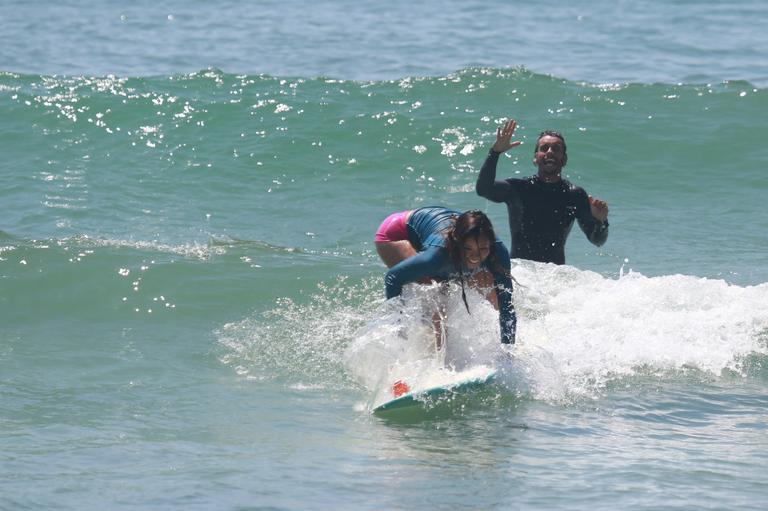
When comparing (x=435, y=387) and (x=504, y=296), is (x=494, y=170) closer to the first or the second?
(x=504, y=296)

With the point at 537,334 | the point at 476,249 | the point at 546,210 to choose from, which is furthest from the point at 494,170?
the point at 476,249

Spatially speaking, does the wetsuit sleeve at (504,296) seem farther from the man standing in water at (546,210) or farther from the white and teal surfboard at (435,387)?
the man standing in water at (546,210)

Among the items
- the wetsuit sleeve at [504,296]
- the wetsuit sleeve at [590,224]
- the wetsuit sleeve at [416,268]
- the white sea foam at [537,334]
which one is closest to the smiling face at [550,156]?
the wetsuit sleeve at [590,224]

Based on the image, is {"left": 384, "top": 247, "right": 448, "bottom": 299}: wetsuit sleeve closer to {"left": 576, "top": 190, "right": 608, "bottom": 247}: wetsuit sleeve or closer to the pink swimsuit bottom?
the pink swimsuit bottom

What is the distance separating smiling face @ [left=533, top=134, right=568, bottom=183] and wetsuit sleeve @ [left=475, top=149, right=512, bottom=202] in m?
0.29

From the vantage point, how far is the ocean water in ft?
20.4

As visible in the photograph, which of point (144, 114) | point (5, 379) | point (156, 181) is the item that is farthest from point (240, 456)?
point (144, 114)

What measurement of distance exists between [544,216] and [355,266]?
2.85 meters

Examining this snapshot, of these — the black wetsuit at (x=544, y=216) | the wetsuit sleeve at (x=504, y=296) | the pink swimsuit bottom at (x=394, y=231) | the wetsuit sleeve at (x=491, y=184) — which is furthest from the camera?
the black wetsuit at (x=544, y=216)

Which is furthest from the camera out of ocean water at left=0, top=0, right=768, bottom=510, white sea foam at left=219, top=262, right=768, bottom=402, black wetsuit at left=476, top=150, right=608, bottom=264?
black wetsuit at left=476, top=150, right=608, bottom=264

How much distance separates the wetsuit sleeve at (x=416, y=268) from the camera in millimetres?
7254

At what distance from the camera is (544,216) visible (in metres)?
9.12

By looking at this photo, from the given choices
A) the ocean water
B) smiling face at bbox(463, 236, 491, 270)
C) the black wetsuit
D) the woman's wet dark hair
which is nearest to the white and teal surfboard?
the ocean water

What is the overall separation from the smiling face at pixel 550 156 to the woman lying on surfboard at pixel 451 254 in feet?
4.74
